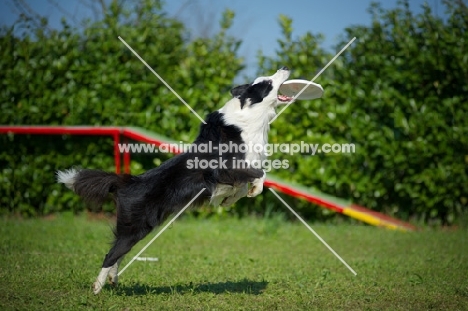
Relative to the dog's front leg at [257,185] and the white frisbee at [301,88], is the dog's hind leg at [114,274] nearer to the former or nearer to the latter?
the dog's front leg at [257,185]

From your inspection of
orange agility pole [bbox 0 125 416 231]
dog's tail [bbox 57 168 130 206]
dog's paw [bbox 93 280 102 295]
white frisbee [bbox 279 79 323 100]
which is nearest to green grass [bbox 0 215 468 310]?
dog's paw [bbox 93 280 102 295]

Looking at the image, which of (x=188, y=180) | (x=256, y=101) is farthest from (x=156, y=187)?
(x=256, y=101)

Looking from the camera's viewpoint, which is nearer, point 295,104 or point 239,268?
point 239,268

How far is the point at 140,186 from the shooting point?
4.95m

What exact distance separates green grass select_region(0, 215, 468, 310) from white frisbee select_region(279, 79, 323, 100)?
1.93m

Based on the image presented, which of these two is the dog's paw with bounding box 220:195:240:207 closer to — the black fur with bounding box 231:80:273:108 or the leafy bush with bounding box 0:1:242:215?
the black fur with bounding box 231:80:273:108

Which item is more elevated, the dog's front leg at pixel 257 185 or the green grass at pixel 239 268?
the dog's front leg at pixel 257 185

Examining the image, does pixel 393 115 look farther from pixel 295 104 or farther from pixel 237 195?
pixel 237 195

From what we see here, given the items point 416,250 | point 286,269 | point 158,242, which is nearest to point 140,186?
point 286,269

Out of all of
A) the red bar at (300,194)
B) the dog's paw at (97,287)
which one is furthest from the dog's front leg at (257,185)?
the red bar at (300,194)

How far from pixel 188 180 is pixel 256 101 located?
3.21 ft

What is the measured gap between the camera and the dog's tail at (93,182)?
5035 mm

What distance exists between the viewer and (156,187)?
4.92 metres

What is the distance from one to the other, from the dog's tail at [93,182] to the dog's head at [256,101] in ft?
3.67
